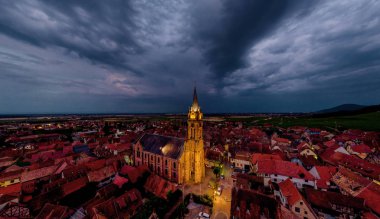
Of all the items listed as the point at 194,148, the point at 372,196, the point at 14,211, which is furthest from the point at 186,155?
the point at 372,196

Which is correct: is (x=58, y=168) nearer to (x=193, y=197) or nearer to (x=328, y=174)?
(x=193, y=197)

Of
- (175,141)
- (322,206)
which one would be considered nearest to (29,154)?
(175,141)

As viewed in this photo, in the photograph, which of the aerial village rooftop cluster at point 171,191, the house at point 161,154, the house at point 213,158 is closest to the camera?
the aerial village rooftop cluster at point 171,191

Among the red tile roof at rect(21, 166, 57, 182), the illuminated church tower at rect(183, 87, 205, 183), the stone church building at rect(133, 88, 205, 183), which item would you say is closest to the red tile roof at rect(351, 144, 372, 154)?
the stone church building at rect(133, 88, 205, 183)

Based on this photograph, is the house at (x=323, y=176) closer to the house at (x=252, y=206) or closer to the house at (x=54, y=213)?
the house at (x=252, y=206)

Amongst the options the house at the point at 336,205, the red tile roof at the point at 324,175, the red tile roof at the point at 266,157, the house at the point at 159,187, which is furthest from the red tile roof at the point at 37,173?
the red tile roof at the point at 324,175

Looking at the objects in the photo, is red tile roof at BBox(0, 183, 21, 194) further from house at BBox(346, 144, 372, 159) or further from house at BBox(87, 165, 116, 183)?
house at BBox(346, 144, 372, 159)
